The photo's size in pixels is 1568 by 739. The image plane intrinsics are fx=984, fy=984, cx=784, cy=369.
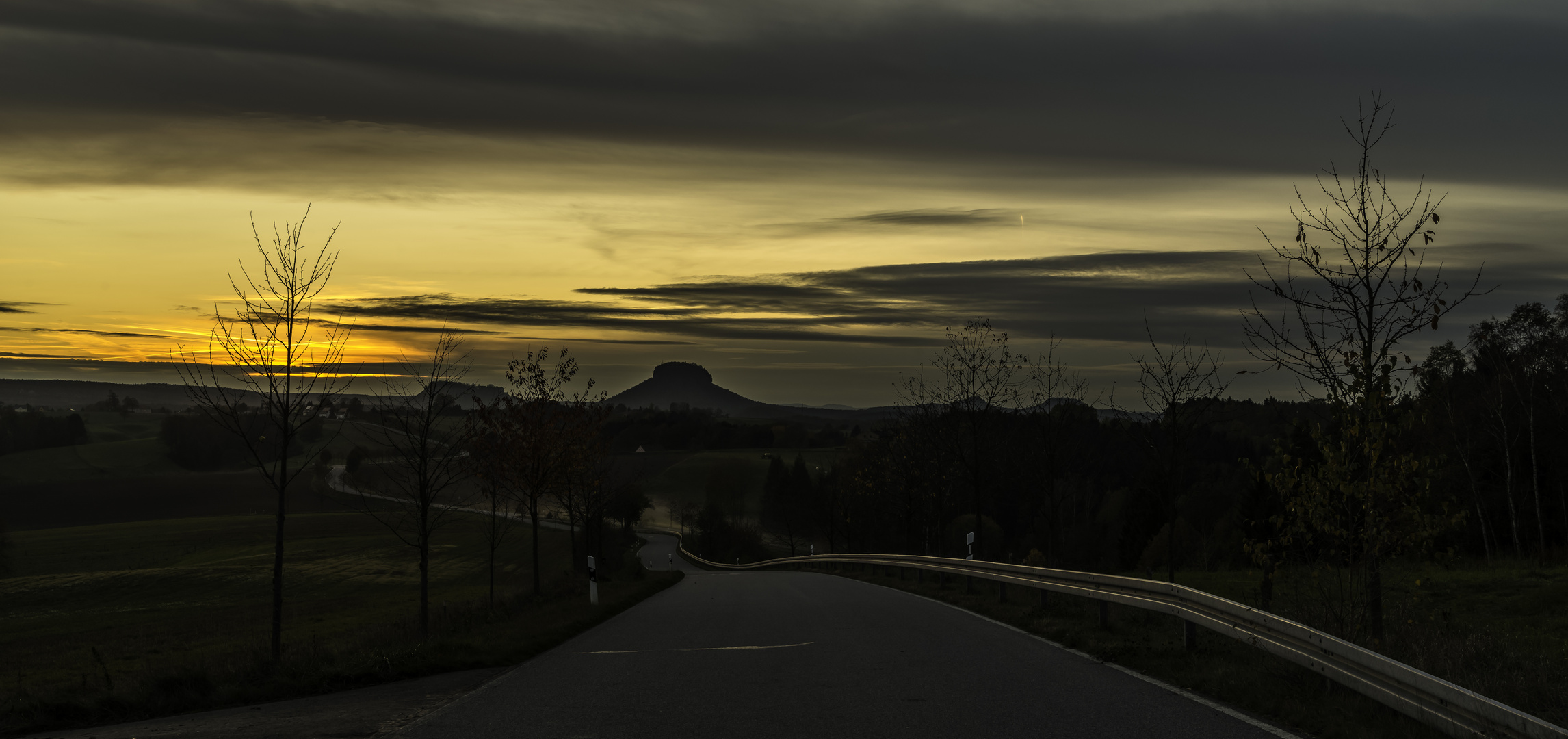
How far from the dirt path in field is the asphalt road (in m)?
0.36

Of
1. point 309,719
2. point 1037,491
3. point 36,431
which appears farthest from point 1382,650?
point 36,431

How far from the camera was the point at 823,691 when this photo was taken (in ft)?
30.3

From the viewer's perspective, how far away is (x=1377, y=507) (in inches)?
384

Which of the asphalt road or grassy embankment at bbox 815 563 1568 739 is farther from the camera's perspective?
the asphalt road

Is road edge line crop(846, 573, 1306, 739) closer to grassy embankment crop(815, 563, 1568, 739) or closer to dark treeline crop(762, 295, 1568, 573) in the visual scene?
grassy embankment crop(815, 563, 1568, 739)

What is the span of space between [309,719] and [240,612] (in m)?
48.3

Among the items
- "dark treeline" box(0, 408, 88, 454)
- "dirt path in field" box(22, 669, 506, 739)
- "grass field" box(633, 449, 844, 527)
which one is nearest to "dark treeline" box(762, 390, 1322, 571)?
"dirt path in field" box(22, 669, 506, 739)

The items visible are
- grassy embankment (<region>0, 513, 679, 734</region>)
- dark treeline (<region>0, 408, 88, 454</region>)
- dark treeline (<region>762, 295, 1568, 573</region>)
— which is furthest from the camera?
dark treeline (<region>0, 408, 88, 454</region>)

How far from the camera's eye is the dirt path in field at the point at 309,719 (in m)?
8.01

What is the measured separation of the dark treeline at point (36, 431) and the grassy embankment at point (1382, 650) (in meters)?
175

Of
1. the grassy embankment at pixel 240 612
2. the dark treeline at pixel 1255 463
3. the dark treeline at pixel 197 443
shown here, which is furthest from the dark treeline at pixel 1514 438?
the dark treeline at pixel 197 443

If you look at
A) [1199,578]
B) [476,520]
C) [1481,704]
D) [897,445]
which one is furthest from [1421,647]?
[476,520]

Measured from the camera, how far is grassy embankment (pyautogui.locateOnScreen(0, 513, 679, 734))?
33.9 feet

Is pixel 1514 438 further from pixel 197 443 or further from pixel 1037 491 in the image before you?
pixel 197 443
